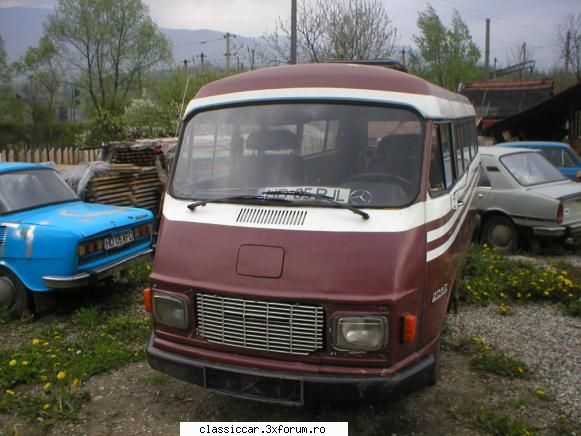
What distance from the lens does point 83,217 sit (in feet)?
21.4

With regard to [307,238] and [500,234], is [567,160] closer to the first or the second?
[500,234]

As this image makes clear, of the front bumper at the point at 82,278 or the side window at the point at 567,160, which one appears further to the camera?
the side window at the point at 567,160

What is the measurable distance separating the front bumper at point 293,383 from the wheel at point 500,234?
596 centimetres

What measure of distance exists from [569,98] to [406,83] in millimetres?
14916

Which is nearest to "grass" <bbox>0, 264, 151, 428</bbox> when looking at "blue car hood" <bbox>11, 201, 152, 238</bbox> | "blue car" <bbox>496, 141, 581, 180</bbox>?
"blue car hood" <bbox>11, 201, 152, 238</bbox>

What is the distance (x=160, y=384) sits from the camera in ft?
15.1

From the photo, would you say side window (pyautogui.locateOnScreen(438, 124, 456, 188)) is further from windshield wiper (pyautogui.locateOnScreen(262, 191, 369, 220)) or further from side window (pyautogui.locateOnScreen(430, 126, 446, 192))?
windshield wiper (pyautogui.locateOnScreen(262, 191, 369, 220))

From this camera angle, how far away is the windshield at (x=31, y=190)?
256 inches

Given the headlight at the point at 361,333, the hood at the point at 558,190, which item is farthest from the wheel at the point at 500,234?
the headlight at the point at 361,333

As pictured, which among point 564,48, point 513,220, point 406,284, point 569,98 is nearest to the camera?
point 406,284

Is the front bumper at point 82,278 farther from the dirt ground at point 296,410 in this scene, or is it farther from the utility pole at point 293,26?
the utility pole at point 293,26

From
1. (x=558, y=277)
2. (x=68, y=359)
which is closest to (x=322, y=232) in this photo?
(x=68, y=359)

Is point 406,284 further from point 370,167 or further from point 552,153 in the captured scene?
point 552,153

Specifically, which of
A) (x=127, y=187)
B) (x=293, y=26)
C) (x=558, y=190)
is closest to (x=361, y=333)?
(x=558, y=190)
